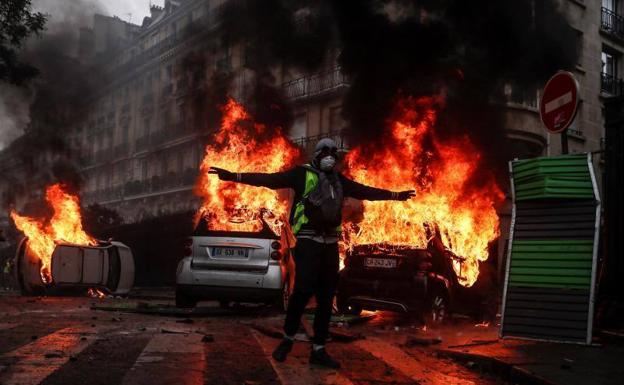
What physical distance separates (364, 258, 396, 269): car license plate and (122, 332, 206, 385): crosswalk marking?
3.48 metres

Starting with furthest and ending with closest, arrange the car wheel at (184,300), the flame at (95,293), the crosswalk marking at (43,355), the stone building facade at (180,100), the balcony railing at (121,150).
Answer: the balcony railing at (121,150) < the stone building facade at (180,100) < the flame at (95,293) < the car wheel at (184,300) < the crosswalk marking at (43,355)

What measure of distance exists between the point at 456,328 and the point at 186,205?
29.0 metres

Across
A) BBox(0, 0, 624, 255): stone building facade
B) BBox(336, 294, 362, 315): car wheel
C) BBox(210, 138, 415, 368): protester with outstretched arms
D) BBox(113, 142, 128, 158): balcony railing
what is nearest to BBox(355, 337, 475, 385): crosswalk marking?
BBox(210, 138, 415, 368): protester with outstretched arms

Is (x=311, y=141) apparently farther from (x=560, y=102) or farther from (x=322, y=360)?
(x=322, y=360)

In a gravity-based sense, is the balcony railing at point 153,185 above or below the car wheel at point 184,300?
above

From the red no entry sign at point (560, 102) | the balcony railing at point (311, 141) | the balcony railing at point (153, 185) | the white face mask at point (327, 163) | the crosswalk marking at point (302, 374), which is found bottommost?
the crosswalk marking at point (302, 374)

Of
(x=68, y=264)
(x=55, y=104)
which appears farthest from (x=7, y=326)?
(x=55, y=104)

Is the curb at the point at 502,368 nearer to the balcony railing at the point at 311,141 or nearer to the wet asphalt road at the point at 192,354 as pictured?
the wet asphalt road at the point at 192,354

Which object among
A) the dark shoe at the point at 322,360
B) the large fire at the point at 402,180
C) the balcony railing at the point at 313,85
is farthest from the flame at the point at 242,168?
the balcony railing at the point at 313,85

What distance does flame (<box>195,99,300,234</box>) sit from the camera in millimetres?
10688

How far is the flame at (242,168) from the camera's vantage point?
1069 centimetres

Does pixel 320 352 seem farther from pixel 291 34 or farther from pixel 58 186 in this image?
pixel 58 186

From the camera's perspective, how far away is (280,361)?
569 centimetres

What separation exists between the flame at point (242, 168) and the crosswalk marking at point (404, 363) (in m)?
3.49
